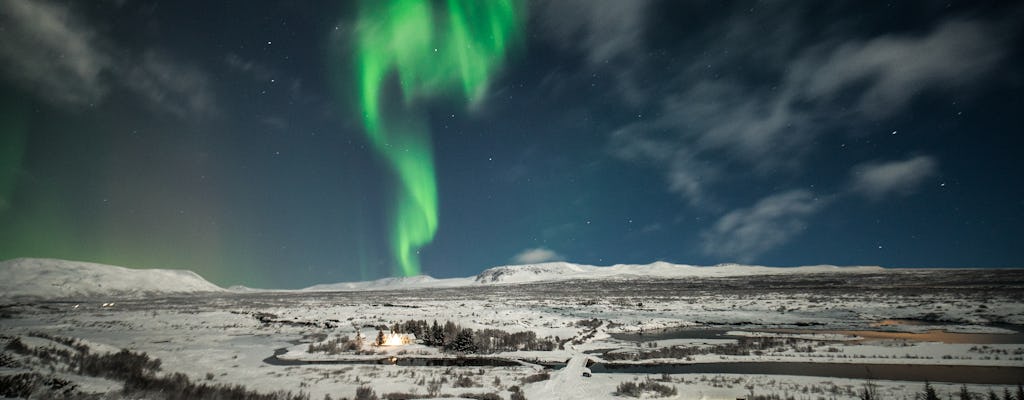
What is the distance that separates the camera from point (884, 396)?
12.5m

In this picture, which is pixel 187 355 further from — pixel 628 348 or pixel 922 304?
pixel 922 304

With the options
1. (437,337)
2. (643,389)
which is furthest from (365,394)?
(437,337)

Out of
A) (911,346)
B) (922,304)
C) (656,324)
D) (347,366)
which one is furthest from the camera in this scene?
(922,304)

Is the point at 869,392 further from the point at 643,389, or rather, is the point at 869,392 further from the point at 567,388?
the point at 567,388

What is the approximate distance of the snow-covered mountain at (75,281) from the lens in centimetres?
12012

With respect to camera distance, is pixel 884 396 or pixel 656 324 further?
pixel 656 324

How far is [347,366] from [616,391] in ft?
39.2

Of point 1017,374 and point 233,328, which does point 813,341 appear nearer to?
point 1017,374

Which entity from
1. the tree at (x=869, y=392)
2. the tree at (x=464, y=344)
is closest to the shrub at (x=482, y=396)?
the tree at (x=464, y=344)

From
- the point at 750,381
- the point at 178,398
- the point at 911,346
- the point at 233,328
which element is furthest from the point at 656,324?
the point at 233,328

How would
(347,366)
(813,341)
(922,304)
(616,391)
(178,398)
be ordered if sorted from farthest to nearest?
(922,304), (813,341), (347,366), (616,391), (178,398)

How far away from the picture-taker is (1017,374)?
14680 mm

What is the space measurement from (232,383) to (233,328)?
22.1 metres

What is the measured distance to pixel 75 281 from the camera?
138 meters
